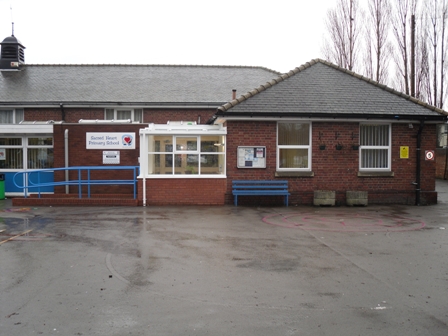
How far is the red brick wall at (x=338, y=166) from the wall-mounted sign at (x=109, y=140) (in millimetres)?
4968

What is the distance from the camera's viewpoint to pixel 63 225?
10648 mm

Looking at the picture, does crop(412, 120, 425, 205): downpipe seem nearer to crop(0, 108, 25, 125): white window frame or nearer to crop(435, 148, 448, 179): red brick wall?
crop(435, 148, 448, 179): red brick wall

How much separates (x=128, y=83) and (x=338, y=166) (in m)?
12.9

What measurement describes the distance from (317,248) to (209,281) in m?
2.85

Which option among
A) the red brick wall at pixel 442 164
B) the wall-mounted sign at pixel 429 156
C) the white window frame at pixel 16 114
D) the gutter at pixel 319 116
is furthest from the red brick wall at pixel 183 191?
the red brick wall at pixel 442 164

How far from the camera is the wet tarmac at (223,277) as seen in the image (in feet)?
15.3

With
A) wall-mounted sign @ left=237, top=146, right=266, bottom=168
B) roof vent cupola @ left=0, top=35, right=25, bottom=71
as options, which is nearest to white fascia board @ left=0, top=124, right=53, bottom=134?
wall-mounted sign @ left=237, top=146, right=266, bottom=168

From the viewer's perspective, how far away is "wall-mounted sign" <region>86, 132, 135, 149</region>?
17.5m

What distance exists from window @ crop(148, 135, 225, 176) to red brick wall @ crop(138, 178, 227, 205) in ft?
1.24

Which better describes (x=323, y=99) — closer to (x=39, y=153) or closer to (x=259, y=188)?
(x=259, y=188)

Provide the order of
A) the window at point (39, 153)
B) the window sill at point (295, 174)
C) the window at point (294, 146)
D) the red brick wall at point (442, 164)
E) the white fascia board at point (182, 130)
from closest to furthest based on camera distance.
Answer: the white fascia board at point (182, 130) < the window sill at point (295, 174) < the window at point (294, 146) < the window at point (39, 153) < the red brick wall at point (442, 164)

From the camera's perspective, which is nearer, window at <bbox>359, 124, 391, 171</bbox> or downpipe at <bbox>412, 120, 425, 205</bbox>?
downpipe at <bbox>412, 120, 425, 205</bbox>

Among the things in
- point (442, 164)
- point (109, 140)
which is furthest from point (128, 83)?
point (442, 164)

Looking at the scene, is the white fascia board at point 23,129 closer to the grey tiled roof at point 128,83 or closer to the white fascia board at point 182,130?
the grey tiled roof at point 128,83
